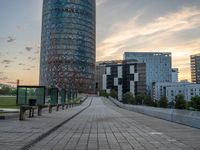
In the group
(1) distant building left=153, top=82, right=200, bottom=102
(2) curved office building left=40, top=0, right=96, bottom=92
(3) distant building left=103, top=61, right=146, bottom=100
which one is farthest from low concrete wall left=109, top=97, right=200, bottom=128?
(3) distant building left=103, top=61, right=146, bottom=100

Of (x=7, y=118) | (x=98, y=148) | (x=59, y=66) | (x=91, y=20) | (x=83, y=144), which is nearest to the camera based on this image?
(x=98, y=148)

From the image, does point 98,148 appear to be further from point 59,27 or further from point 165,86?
point 165,86

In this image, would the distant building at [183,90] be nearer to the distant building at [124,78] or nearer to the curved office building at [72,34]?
the distant building at [124,78]

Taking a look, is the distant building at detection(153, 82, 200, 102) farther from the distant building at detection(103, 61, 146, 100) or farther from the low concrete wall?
the low concrete wall

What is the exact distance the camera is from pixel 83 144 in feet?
33.6

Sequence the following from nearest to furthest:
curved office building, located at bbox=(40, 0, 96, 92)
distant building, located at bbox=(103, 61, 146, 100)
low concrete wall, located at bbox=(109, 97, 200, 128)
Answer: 1. low concrete wall, located at bbox=(109, 97, 200, 128)
2. curved office building, located at bbox=(40, 0, 96, 92)
3. distant building, located at bbox=(103, 61, 146, 100)

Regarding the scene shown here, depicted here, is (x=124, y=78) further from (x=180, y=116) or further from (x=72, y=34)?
(x=180, y=116)

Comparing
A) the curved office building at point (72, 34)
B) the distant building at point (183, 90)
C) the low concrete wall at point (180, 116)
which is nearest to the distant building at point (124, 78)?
the distant building at point (183, 90)

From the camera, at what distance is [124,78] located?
7717 inches

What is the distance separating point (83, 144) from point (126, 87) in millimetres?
186581

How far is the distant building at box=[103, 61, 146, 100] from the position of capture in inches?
7618

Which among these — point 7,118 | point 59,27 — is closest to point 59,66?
point 7,118

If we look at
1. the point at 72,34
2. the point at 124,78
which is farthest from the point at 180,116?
the point at 124,78

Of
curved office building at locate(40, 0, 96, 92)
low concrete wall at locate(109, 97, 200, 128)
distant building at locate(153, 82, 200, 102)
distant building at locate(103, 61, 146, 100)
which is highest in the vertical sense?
curved office building at locate(40, 0, 96, 92)
